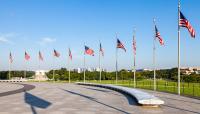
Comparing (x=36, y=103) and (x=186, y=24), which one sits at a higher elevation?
(x=186, y=24)

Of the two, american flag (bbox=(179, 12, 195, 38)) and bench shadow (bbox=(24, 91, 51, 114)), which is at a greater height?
american flag (bbox=(179, 12, 195, 38))

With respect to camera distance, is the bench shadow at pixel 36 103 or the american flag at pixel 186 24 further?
the american flag at pixel 186 24

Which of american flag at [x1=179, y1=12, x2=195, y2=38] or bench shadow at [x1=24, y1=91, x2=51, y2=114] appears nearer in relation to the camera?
bench shadow at [x1=24, y1=91, x2=51, y2=114]

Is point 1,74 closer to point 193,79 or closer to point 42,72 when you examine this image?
point 42,72

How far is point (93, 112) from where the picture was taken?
1862 centimetres

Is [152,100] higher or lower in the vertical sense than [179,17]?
lower

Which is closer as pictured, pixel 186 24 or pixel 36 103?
pixel 36 103

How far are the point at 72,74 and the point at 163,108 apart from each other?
92.0 m

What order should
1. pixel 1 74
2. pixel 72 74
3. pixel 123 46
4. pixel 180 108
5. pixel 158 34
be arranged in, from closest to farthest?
pixel 180 108 < pixel 158 34 < pixel 123 46 < pixel 72 74 < pixel 1 74

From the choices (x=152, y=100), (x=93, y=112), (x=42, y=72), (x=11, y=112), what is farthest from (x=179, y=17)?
(x=42, y=72)

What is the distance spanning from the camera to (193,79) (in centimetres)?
8838

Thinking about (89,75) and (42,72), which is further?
(42,72)

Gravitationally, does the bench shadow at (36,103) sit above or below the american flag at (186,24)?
below

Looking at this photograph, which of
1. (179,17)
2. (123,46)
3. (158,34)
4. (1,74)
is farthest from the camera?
(1,74)
